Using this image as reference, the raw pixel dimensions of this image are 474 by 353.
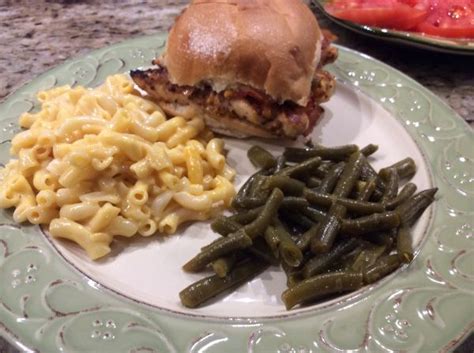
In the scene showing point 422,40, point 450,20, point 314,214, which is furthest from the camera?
point 450,20

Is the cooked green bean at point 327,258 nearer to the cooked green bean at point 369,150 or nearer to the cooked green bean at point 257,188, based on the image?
the cooked green bean at point 257,188

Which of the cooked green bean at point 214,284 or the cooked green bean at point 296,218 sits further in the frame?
the cooked green bean at point 296,218

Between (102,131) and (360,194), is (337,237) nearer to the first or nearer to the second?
(360,194)

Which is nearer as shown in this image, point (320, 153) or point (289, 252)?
point (289, 252)

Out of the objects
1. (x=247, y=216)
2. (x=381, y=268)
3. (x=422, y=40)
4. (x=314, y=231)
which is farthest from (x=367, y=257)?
(x=422, y=40)

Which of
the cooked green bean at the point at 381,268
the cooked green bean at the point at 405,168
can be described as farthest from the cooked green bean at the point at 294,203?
the cooked green bean at the point at 405,168

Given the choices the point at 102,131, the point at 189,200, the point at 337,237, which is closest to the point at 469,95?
the point at 337,237

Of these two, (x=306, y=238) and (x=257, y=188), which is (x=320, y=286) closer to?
(x=306, y=238)
